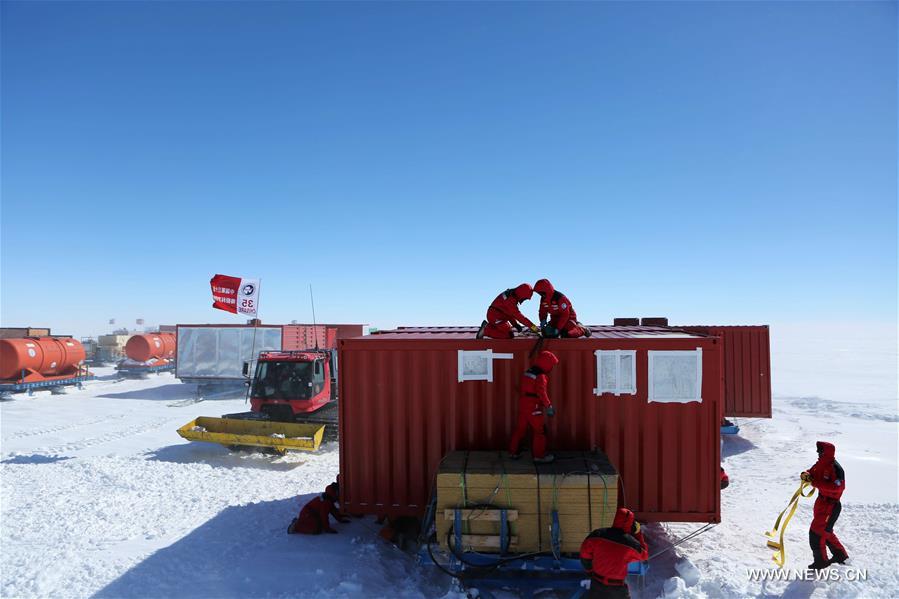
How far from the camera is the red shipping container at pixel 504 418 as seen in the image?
252 inches

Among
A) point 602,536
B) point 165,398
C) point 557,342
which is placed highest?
point 557,342

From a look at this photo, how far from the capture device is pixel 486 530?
17.8ft

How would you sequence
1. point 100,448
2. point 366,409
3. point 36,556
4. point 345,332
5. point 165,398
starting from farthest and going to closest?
point 345,332
point 165,398
point 100,448
point 366,409
point 36,556

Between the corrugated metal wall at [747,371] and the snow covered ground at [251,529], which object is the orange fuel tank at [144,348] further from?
the corrugated metal wall at [747,371]

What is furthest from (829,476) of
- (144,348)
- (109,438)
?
(144,348)

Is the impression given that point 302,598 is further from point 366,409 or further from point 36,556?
point 36,556

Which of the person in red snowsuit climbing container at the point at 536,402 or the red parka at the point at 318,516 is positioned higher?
the person in red snowsuit climbing container at the point at 536,402

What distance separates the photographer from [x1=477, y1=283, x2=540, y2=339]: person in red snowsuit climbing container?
22.2ft

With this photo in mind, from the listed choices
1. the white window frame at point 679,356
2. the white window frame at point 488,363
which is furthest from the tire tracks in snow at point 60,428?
the white window frame at point 679,356

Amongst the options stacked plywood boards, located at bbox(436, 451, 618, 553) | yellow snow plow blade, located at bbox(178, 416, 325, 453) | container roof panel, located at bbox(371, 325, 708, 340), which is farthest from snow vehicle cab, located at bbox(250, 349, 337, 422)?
stacked plywood boards, located at bbox(436, 451, 618, 553)

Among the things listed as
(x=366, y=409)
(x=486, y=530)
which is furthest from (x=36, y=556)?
(x=486, y=530)

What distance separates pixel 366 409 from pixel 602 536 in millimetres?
3624

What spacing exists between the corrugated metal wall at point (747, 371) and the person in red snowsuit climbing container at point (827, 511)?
795 cm

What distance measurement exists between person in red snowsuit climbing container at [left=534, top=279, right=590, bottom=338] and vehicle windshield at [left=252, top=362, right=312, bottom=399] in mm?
8251
